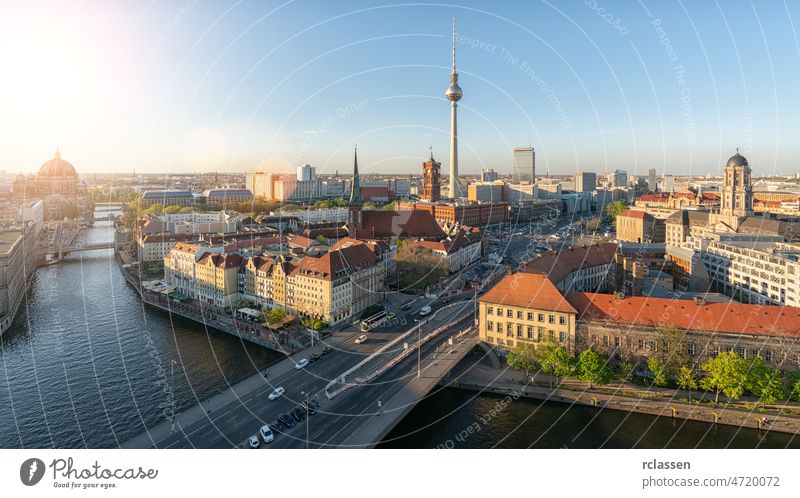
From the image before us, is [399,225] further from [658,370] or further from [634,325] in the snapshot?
[658,370]

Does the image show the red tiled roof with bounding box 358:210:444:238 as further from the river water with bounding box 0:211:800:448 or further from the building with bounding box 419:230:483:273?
the river water with bounding box 0:211:800:448

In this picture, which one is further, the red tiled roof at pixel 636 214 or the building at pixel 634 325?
the red tiled roof at pixel 636 214

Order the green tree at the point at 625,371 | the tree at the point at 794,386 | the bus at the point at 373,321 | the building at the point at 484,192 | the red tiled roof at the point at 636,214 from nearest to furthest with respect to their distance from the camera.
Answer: the tree at the point at 794,386, the green tree at the point at 625,371, the bus at the point at 373,321, the red tiled roof at the point at 636,214, the building at the point at 484,192

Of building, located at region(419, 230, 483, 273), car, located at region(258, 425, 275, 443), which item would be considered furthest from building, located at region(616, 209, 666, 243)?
car, located at region(258, 425, 275, 443)

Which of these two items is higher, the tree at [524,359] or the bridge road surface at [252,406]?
the tree at [524,359]

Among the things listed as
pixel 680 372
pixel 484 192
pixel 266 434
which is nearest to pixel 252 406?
pixel 266 434

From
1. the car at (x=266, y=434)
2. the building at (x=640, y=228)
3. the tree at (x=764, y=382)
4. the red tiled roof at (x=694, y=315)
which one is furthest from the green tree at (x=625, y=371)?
the building at (x=640, y=228)

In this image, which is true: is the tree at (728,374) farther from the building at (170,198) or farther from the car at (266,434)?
the building at (170,198)
